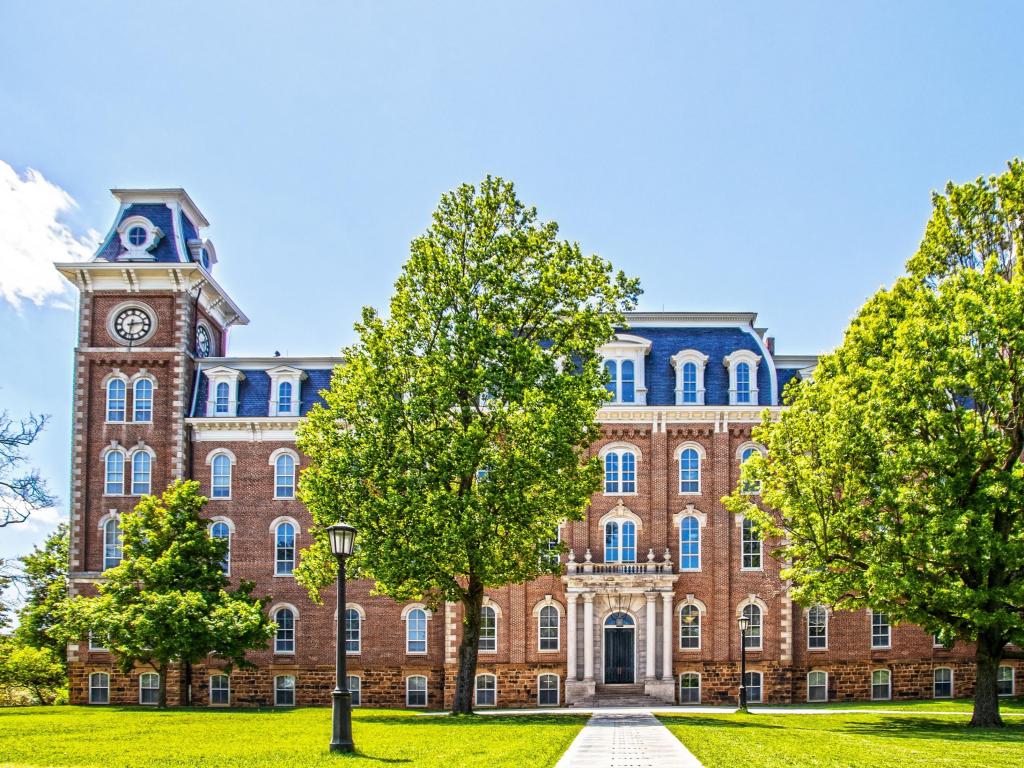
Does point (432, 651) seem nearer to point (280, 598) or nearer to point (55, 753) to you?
point (280, 598)

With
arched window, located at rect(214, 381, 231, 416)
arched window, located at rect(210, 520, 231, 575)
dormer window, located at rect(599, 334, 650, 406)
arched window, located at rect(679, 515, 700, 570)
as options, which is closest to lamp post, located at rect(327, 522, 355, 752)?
dormer window, located at rect(599, 334, 650, 406)

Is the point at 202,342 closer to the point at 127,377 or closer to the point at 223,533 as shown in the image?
the point at 127,377

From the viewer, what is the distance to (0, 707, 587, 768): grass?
1919 cm

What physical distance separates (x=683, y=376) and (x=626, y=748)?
22.7 m

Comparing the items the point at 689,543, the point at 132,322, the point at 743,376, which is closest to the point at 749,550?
the point at 689,543

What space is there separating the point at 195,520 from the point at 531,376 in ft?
53.5

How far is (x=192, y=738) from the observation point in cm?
2358

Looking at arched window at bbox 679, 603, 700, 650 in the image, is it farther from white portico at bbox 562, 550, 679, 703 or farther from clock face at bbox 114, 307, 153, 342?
clock face at bbox 114, 307, 153, 342

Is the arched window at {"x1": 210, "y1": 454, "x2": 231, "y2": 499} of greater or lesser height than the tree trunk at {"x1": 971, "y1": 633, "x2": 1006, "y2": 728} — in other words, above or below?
above

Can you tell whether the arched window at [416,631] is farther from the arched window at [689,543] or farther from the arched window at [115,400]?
the arched window at [115,400]

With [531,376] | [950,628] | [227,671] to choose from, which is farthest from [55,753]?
[950,628]

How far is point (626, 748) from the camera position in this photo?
74.8ft

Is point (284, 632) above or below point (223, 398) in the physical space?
below

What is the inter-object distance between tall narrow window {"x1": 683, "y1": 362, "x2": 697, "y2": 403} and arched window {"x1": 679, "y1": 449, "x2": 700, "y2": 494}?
2.10 m
